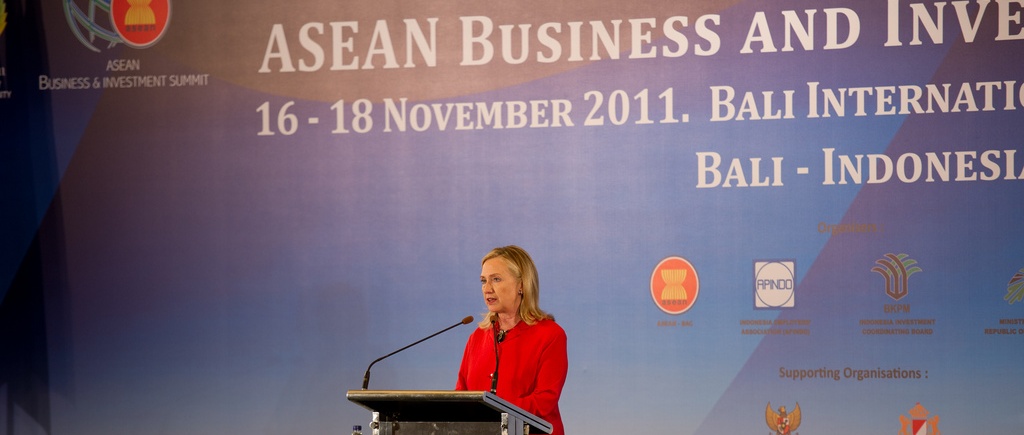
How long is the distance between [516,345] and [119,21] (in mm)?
3375

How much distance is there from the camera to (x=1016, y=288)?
211 inches

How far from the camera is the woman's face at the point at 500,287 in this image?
4.05 m

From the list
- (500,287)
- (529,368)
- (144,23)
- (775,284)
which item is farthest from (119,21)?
(775,284)

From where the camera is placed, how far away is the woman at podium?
12.9 feet

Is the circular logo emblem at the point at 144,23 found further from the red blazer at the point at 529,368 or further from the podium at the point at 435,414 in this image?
the podium at the point at 435,414

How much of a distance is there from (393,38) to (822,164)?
2.25 m

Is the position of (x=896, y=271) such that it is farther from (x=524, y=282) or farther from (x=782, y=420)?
(x=524, y=282)

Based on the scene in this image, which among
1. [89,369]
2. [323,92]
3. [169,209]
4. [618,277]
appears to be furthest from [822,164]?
[89,369]

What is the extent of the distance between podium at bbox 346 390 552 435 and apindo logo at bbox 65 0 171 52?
3474 mm

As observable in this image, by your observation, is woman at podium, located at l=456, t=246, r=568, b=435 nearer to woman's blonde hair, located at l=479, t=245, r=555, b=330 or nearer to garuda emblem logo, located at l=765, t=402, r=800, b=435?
woman's blonde hair, located at l=479, t=245, r=555, b=330

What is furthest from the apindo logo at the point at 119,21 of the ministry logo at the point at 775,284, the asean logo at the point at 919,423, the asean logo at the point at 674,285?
the asean logo at the point at 919,423

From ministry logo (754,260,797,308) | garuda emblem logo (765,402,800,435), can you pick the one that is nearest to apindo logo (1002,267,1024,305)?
ministry logo (754,260,797,308)

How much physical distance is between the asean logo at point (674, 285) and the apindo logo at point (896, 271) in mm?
860

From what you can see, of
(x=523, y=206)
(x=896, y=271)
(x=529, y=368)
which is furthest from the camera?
(x=523, y=206)
